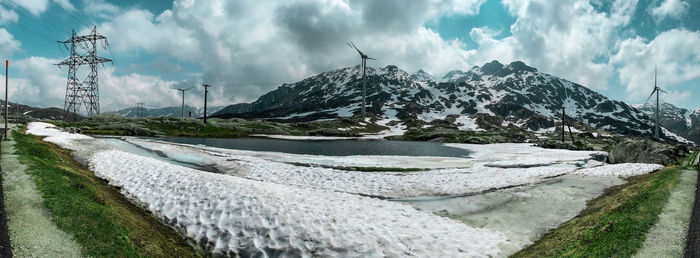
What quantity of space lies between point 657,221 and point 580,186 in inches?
650

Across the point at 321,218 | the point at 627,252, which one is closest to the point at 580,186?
the point at 627,252

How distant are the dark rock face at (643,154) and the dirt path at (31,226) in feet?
190

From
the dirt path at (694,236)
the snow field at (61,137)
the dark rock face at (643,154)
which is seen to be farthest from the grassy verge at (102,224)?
the dark rock face at (643,154)

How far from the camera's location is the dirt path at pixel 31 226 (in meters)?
9.33

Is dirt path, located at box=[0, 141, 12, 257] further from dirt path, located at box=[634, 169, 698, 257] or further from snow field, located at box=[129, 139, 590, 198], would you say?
dirt path, located at box=[634, 169, 698, 257]

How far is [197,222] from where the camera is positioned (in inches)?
604

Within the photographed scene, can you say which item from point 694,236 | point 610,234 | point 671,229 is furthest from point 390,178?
point 694,236

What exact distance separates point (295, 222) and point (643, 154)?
168ft

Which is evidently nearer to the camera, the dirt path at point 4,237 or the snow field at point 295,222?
the dirt path at point 4,237

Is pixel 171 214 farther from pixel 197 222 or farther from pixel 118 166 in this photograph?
pixel 118 166

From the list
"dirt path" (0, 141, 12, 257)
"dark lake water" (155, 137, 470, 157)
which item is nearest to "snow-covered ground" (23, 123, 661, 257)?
"dirt path" (0, 141, 12, 257)

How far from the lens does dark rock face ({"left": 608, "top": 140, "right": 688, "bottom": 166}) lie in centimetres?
3956

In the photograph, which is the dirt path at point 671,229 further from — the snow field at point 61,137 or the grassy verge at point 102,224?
the snow field at point 61,137

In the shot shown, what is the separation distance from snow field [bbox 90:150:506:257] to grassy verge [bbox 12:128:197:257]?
1.20 metres
